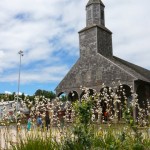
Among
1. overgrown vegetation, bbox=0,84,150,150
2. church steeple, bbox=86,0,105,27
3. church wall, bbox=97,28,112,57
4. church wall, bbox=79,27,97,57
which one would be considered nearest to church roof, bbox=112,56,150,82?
church wall, bbox=97,28,112,57

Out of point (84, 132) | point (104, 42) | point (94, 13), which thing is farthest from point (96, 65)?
point (84, 132)

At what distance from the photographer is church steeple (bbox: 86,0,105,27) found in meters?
36.5

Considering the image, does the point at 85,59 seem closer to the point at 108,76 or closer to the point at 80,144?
the point at 108,76

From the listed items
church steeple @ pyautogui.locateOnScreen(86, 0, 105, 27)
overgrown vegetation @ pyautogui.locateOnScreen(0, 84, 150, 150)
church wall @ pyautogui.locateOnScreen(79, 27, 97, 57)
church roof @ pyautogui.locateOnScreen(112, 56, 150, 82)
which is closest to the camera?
overgrown vegetation @ pyautogui.locateOnScreen(0, 84, 150, 150)

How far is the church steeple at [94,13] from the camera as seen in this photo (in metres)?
36.5

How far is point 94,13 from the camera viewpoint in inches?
1444

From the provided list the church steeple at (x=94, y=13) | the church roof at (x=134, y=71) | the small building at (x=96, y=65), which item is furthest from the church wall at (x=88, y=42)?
the church roof at (x=134, y=71)

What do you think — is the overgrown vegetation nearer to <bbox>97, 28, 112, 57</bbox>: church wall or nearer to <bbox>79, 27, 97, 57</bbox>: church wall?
<bbox>79, 27, 97, 57</bbox>: church wall

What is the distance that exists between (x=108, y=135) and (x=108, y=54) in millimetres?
28687

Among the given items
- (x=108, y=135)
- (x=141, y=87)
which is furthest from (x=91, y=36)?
(x=108, y=135)

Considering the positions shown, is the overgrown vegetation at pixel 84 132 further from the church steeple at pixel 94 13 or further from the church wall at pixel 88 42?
the church steeple at pixel 94 13

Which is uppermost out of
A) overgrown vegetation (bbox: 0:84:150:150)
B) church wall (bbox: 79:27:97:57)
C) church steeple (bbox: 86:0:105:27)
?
church steeple (bbox: 86:0:105:27)

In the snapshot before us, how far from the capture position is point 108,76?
32062 millimetres

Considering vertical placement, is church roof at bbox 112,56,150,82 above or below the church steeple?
below
